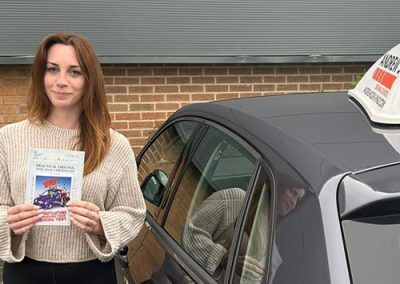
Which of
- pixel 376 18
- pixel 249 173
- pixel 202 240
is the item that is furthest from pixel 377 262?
pixel 376 18

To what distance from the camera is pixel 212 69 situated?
17.1 ft

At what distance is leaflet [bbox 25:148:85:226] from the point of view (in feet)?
6.27

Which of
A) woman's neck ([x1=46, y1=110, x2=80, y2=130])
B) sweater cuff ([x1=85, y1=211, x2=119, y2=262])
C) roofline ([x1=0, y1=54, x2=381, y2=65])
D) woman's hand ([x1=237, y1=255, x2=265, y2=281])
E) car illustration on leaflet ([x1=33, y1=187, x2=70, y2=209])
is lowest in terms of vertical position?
sweater cuff ([x1=85, y1=211, x2=119, y2=262])

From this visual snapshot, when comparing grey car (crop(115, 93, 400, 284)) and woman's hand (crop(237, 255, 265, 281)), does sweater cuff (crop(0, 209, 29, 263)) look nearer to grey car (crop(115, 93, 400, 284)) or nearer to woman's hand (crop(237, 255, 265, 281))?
grey car (crop(115, 93, 400, 284))

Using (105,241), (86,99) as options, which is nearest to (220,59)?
(86,99)

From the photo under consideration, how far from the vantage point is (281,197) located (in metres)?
1.53

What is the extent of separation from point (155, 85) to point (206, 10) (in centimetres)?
81

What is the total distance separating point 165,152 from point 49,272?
116 centimetres

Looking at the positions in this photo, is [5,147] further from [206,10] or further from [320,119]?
[206,10]

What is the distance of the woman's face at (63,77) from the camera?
2020mm

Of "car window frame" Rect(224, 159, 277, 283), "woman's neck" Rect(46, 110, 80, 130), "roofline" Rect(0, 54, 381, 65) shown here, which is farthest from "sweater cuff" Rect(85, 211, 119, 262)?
"roofline" Rect(0, 54, 381, 65)

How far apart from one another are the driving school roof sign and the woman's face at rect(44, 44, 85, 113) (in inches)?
40.7

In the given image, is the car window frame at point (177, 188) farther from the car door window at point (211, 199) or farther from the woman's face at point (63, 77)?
the woman's face at point (63, 77)

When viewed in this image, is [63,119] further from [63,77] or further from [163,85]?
[163,85]
